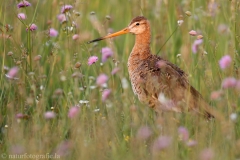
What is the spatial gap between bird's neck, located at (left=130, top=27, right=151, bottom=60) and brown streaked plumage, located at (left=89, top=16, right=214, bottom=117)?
0.04 meters

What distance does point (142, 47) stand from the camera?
6.66 m

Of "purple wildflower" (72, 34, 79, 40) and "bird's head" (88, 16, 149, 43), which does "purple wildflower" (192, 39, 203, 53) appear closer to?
"bird's head" (88, 16, 149, 43)

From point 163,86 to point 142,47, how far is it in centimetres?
106

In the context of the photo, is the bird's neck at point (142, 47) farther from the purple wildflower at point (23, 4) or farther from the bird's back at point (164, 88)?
the purple wildflower at point (23, 4)

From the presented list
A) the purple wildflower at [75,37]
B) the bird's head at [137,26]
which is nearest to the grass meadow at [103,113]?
Result: the purple wildflower at [75,37]

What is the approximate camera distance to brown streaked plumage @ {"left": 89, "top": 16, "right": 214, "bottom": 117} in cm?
541

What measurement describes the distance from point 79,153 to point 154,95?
155 centimetres

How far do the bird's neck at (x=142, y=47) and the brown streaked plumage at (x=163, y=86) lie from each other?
4 centimetres

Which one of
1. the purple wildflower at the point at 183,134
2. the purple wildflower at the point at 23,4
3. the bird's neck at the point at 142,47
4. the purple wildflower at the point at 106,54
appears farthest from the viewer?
the bird's neck at the point at 142,47

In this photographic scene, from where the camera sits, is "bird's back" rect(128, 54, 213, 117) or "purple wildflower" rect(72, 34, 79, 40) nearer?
"bird's back" rect(128, 54, 213, 117)

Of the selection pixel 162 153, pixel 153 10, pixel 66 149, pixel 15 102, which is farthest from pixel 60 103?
pixel 153 10

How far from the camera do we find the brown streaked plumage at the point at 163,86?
17.7ft

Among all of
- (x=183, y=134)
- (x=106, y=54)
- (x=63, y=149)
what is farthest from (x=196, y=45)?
(x=63, y=149)

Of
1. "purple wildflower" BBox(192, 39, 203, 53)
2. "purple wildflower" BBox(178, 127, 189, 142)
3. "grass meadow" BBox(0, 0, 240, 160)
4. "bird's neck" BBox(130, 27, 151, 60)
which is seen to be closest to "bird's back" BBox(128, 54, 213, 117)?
"grass meadow" BBox(0, 0, 240, 160)
